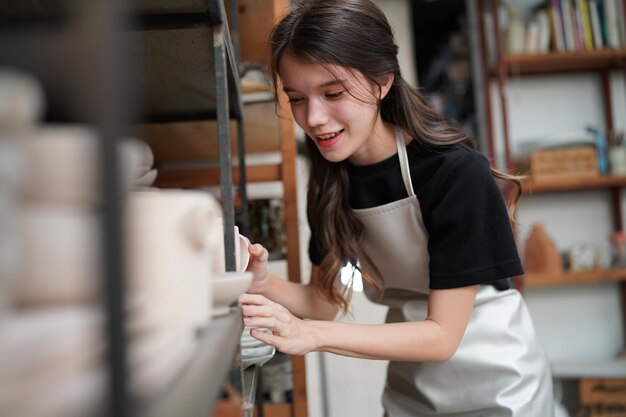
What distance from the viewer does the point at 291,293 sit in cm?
146

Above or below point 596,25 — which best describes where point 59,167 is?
below

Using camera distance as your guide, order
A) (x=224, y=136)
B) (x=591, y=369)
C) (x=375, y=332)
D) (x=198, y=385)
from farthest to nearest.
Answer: (x=591, y=369) < (x=375, y=332) < (x=224, y=136) < (x=198, y=385)

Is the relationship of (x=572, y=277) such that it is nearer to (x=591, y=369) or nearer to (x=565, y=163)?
(x=591, y=369)

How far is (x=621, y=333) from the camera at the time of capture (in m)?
3.08

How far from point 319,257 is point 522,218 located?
1.87m

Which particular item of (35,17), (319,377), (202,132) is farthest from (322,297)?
(319,377)

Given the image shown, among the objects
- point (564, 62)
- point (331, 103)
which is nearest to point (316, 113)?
point (331, 103)

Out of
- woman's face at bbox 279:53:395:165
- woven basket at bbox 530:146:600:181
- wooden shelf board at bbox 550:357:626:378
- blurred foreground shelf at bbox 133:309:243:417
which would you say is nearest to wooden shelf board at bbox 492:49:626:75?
woven basket at bbox 530:146:600:181

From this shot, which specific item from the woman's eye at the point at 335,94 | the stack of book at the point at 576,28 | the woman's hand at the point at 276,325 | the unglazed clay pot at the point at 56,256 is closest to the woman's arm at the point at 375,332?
the woman's hand at the point at 276,325

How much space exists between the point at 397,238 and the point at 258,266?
30 centimetres

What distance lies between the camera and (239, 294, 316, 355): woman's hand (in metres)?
0.96

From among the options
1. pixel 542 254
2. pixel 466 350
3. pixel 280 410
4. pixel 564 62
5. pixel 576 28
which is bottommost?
pixel 280 410

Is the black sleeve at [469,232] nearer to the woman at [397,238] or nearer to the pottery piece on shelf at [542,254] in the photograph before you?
the woman at [397,238]

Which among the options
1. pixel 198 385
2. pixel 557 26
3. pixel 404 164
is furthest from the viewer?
pixel 557 26
